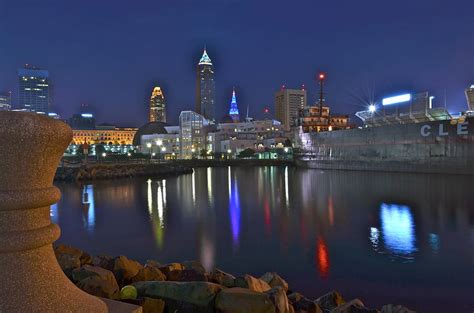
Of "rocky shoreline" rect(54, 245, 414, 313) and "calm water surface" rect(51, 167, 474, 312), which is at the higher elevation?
"rocky shoreline" rect(54, 245, 414, 313)

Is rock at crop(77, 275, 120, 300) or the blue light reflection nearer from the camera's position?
rock at crop(77, 275, 120, 300)

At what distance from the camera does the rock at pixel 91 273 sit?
6523 millimetres

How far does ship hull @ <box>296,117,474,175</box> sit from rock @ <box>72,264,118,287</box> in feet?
177

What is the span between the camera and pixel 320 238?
1741cm

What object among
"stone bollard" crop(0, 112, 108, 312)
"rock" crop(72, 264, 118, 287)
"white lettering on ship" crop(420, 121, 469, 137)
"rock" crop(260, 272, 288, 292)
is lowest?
"rock" crop(260, 272, 288, 292)

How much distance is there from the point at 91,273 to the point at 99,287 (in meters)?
0.62

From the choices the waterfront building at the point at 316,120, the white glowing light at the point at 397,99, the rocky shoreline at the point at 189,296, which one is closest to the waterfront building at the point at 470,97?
the white glowing light at the point at 397,99

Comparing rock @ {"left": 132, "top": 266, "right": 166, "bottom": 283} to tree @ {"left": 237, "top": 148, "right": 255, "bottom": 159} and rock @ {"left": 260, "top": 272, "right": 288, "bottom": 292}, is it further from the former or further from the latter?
tree @ {"left": 237, "top": 148, "right": 255, "bottom": 159}

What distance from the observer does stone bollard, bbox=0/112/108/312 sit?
2873 millimetres

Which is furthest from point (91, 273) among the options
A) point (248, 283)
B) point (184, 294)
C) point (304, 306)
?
point (304, 306)

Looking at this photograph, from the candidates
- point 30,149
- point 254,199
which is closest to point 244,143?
point 254,199

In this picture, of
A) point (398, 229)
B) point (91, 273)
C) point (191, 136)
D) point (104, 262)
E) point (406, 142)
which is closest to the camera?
point (91, 273)

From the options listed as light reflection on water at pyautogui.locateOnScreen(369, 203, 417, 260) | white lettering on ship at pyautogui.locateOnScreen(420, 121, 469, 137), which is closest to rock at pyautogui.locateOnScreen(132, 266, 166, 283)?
light reflection on water at pyautogui.locateOnScreen(369, 203, 417, 260)

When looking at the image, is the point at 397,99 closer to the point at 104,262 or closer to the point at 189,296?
the point at 104,262
